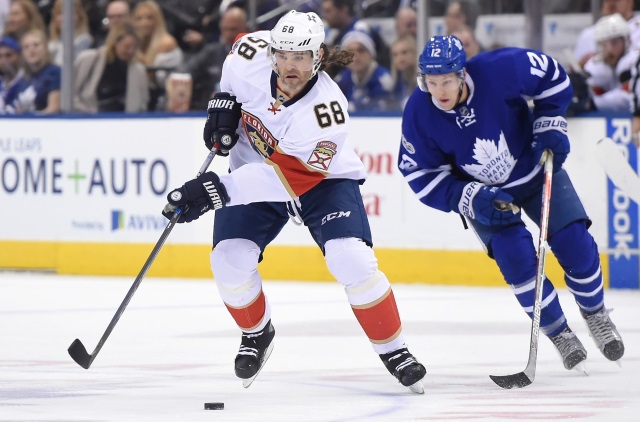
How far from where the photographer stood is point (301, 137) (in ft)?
15.0

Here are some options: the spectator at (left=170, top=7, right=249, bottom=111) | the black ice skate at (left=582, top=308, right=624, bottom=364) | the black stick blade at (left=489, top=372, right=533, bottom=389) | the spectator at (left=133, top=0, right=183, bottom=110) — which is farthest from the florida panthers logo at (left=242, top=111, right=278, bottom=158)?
the spectator at (left=133, top=0, right=183, bottom=110)

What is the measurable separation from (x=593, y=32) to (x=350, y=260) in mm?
4170

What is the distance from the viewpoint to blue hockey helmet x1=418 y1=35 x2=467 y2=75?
4.76 meters

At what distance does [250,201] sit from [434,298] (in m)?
3.26

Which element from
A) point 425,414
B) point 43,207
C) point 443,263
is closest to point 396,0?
point 443,263

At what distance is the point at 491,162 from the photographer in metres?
5.02

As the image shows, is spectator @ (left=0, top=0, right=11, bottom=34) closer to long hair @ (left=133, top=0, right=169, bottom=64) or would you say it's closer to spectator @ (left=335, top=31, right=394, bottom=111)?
long hair @ (left=133, top=0, right=169, bottom=64)

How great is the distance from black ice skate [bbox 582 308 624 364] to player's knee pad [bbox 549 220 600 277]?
0.18 metres

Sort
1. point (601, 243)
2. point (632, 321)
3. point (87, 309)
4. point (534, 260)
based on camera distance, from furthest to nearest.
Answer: point (601, 243), point (87, 309), point (632, 321), point (534, 260)

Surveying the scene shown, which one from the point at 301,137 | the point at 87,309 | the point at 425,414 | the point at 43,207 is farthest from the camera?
the point at 43,207

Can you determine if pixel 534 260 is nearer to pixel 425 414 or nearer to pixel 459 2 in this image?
pixel 425 414

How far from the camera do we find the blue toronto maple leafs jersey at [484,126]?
495cm

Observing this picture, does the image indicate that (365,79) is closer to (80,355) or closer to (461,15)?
(461,15)

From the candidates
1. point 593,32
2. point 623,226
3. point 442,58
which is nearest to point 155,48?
point 593,32
